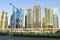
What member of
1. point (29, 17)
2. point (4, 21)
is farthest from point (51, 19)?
point (4, 21)

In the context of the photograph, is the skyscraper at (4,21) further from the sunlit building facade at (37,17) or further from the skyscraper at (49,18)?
the skyscraper at (49,18)

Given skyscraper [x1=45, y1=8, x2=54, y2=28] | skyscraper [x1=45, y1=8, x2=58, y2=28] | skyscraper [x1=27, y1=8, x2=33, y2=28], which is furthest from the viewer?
skyscraper [x1=27, y1=8, x2=33, y2=28]

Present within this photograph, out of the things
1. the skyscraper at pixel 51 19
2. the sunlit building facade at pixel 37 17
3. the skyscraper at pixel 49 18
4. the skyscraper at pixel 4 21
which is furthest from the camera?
the sunlit building facade at pixel 37 17

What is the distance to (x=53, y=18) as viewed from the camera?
5181 cm

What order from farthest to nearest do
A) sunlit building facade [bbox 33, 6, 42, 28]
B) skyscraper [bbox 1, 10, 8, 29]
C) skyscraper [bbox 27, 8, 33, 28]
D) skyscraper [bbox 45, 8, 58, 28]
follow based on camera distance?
skyscraper [bbox 27, 8, 33, 28], sunlit building facade [bbox 33, 6, 42, 28], skyscraper [bbox 1, 10, 8, 29], skyscraper [bbox 45, 8, 58, 28]

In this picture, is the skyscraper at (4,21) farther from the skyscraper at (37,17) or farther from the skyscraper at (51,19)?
the skyscraper at (51,19)

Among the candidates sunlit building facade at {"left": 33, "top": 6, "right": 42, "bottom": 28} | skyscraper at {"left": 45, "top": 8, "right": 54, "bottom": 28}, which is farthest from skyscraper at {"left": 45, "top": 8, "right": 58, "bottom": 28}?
sunlit building facade at {"left": 33, "top": 6, "right": 42, "bottom": 28}

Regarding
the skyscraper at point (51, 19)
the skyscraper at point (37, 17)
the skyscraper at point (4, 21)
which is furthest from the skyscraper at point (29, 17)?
the skyscraper at point (4, 21)

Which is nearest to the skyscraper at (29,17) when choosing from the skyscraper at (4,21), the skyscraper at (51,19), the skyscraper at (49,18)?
the skyscraper at (49,18)

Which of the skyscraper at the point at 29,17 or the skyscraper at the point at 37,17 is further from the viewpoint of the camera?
the skyscraper at the point at 29,17

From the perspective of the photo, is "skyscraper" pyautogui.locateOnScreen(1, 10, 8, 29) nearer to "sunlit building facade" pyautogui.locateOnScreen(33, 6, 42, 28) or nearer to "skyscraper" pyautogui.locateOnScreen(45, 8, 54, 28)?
"sunlit building facade" pyautogui.locateOnScreen(33, 6, 42, 28)

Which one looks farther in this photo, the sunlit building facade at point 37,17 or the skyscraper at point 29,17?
the skyscraper at point 29,17

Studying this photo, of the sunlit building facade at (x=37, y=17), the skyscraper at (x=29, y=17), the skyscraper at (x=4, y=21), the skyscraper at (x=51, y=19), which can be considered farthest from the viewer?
the skyscraper at (x=29, y=17)

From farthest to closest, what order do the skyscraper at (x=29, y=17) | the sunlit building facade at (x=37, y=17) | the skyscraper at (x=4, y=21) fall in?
the skyscraper at (x=29, y=17), the sunlit building facade at (x=37, y=17), the skyscraper at (x=4, y=21)
